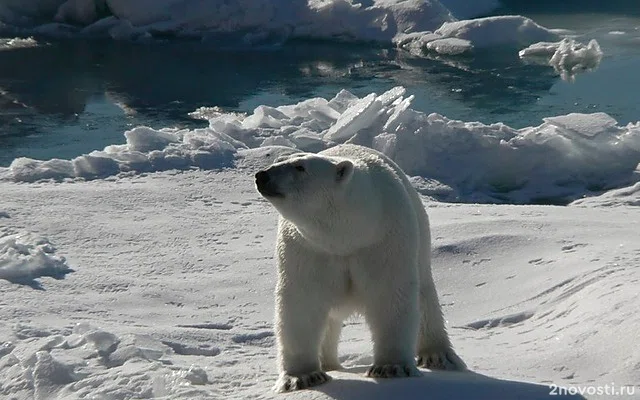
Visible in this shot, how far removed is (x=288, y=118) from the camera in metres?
9.78

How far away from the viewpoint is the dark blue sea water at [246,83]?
11.7 m

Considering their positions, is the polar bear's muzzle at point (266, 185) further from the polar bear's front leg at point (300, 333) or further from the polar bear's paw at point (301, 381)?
the polar bear's paw at point (301, 381)

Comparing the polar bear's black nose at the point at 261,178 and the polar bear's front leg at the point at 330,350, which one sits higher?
the polar bear's black nose at the point at 261,178

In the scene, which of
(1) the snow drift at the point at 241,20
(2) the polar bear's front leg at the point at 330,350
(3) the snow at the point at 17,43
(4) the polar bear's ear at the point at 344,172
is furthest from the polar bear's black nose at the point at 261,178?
(3) the snow at the point at 17,43

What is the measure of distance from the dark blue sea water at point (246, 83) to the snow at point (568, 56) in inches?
→ 7.8

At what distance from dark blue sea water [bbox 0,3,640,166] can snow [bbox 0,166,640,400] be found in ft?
11.6

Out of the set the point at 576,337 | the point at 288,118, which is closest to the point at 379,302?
the point at 576,337

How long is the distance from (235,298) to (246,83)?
851cm

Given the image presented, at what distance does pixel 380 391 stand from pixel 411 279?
432 mm

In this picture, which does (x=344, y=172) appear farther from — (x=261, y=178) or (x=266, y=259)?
(x=266, y=259)

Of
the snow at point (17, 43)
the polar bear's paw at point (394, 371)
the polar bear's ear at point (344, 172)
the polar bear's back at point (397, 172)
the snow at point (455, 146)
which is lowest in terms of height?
the snow at point (455, 146)

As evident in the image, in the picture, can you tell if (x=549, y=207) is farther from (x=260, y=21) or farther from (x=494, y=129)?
(x=260, y=21)

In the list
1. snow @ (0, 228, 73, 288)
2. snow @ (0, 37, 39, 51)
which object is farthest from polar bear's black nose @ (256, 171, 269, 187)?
snow @ (0, 37, 39, 51)

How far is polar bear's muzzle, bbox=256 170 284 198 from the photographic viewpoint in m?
3.38
